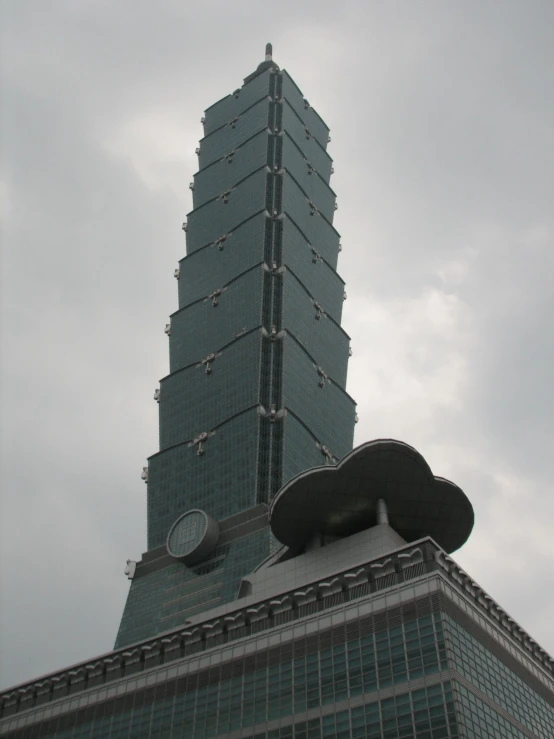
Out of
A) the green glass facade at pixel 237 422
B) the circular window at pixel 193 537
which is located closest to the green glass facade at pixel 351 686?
the green glass facade at pixel 237 422

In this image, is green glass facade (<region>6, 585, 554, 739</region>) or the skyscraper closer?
green glass facade (<region>6, 585, 554, 739</region>)

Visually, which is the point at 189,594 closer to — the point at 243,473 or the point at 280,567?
the point at 243,473

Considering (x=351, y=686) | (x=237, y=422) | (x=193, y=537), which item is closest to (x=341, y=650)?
(x=351, y=686)

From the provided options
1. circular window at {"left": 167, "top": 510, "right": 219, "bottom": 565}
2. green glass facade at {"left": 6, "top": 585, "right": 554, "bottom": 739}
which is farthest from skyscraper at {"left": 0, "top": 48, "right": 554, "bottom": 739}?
circular window at {"left": 167, "top": 510, "right": 219, "bottom": 565}

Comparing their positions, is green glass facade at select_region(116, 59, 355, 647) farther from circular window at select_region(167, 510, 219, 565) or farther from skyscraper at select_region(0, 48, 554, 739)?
skyscraper at select_region(0, 48, 554, 739)

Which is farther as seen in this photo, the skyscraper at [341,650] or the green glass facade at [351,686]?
the skyscraper at [341,650]

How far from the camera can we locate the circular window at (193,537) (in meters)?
161

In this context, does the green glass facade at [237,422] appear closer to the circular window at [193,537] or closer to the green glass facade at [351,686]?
the circular window at [193,537]

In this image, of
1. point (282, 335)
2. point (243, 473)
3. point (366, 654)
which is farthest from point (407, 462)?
point (282, 335)

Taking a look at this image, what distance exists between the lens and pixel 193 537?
534 feet

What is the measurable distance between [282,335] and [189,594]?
53462 millimetres

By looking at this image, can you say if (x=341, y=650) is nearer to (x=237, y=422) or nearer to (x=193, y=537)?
(x=193, y=537)

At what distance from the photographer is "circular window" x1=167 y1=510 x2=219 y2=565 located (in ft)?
527

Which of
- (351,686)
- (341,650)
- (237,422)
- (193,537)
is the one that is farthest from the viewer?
(237,422)
